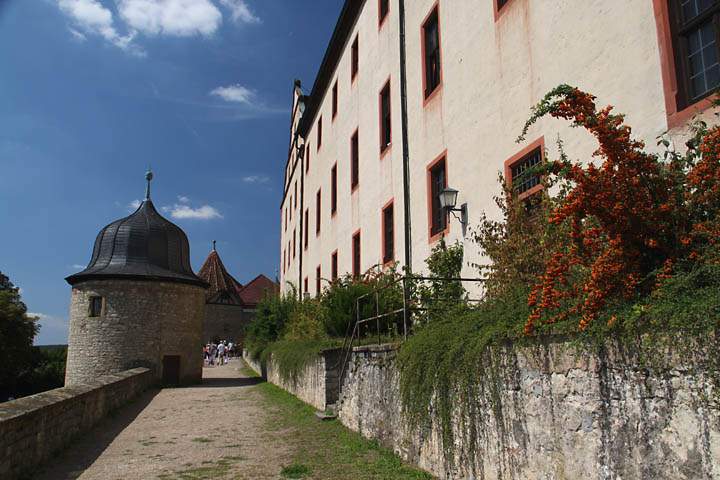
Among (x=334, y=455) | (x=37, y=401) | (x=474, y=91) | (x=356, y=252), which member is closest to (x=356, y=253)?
(x=356, y=252)

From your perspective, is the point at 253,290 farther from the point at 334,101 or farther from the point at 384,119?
the point at 384,119

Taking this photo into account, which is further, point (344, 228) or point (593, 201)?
point (344, 228)

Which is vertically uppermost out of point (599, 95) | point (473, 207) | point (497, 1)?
point (497, 1)

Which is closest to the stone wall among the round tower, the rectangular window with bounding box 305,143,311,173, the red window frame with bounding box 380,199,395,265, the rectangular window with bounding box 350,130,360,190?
the round tower

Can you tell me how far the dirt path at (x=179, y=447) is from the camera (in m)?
7.95

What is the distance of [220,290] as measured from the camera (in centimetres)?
5516

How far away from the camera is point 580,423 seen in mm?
4164

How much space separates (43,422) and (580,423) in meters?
7.78

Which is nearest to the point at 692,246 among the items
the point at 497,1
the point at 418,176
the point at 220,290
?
the point at 497,1

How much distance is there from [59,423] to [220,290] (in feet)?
153

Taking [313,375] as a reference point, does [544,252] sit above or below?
above

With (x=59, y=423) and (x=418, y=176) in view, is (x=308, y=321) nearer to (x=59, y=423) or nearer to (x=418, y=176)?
(x=418, y=176)

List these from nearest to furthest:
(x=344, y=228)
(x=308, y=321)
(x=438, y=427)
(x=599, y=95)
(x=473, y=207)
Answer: (x=438, y=427)
(x=599, y=95)
(x=473, y=207)
(x=308, y=321)
(x=344, y=228)

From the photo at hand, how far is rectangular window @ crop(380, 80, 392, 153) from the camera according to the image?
15.3m
